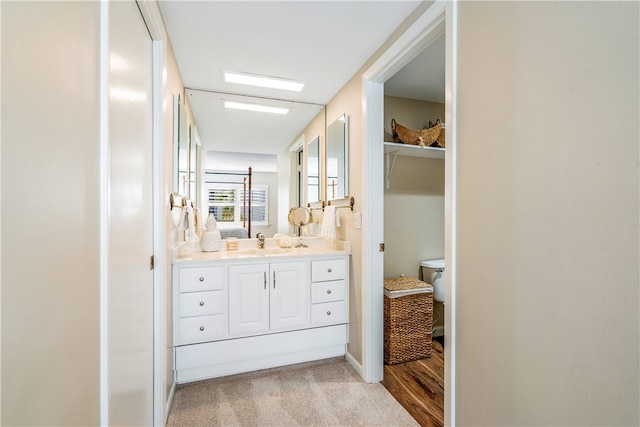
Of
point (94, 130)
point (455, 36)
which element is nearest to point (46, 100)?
point (94, 130)

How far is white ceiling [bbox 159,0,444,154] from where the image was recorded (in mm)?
1538

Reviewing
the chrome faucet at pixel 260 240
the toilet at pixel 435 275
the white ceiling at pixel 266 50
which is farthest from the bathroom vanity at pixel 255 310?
the white ceiling at pixel 266 50

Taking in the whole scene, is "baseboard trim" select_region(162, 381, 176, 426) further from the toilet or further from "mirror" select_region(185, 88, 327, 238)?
the toilet

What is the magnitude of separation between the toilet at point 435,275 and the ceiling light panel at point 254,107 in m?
2.03

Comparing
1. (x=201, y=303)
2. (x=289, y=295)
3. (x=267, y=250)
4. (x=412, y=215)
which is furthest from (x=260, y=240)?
(x=412, y=215)

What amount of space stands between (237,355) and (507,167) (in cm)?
208

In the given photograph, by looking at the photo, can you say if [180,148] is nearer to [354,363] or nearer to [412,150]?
[412,150]

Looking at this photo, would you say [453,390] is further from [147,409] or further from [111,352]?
[147,409]

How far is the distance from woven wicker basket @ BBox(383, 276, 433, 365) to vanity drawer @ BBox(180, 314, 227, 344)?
4.28 ft

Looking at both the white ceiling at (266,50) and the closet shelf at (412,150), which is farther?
the closet shelf at (412,150)

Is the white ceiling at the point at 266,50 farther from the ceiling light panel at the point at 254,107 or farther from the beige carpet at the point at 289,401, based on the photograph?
the beige carpet at the point at 289,401

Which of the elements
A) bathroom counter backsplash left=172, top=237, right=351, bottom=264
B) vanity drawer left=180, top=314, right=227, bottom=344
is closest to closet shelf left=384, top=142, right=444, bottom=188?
bathroom counter backsplash left=172, top=237, right=351, bottom=264

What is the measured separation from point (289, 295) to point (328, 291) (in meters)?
0.33

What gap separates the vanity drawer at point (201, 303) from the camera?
1.97m
